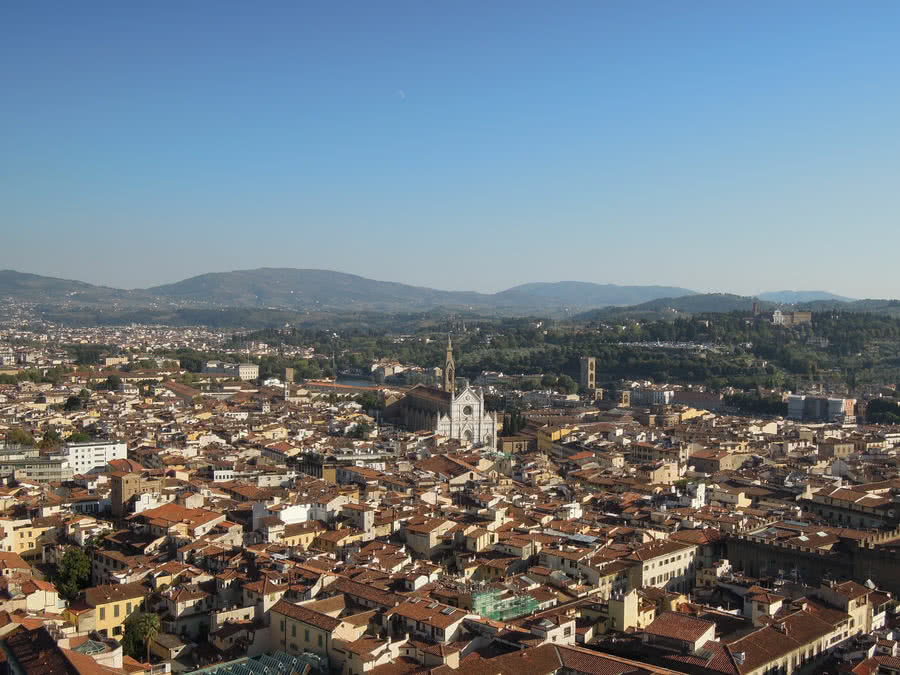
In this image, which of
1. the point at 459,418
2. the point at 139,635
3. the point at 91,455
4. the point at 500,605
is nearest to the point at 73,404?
the point at 91,455

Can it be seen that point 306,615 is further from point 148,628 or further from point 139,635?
point 139,635

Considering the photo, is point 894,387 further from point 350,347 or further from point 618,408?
point 350,347

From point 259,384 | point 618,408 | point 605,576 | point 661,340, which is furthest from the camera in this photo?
point 661,340

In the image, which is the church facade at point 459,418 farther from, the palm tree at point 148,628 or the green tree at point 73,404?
the palm tree at point 148,628

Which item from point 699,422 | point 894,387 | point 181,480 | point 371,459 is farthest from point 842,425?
point 181,480

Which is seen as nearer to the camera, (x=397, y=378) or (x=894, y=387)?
(x=894, y=387)

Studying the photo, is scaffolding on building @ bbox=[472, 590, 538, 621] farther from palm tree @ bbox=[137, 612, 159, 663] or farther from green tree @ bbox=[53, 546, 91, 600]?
green tree @ bbox=[53, 546, 91, 600]
